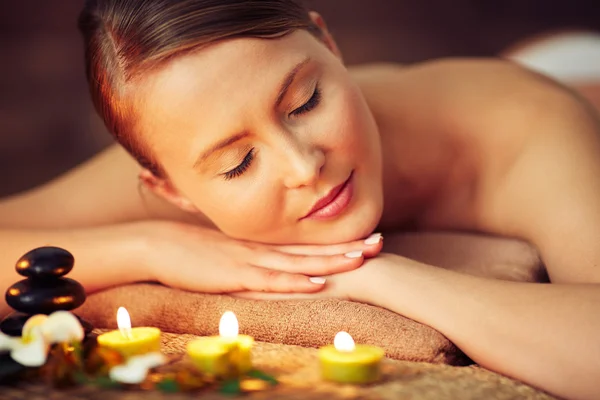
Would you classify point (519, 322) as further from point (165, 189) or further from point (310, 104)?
point (165, 189)

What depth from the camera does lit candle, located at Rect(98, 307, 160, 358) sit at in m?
1.05

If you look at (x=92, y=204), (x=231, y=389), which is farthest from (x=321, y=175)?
(x=92, y=204)

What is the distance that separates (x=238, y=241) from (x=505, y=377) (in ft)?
1.89

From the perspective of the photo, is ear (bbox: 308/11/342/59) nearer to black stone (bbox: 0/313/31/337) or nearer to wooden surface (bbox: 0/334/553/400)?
wooden surface (bbox: 0/334/553/400)

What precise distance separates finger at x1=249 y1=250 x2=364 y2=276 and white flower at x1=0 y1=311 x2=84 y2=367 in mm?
388

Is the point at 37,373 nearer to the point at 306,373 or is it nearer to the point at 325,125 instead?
the point at 306,373

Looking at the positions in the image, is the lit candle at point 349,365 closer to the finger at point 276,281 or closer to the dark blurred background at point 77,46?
the finger at point 276,281

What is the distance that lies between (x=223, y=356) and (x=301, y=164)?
37cm

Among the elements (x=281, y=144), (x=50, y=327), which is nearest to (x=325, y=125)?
(x=281, y=144)

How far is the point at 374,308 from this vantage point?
119 centimetres

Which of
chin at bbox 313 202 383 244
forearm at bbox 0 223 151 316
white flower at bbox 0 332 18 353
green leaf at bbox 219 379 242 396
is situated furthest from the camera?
forearm at bbox 0 223 151 316

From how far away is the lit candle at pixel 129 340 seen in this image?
3.45 ft

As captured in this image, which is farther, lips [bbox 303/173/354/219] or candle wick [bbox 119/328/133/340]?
lips [bbox 303/173/354/219]

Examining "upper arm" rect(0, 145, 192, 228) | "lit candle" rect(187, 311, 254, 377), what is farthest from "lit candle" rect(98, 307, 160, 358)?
"upper arm" rect(0, 145, 192, 228)
